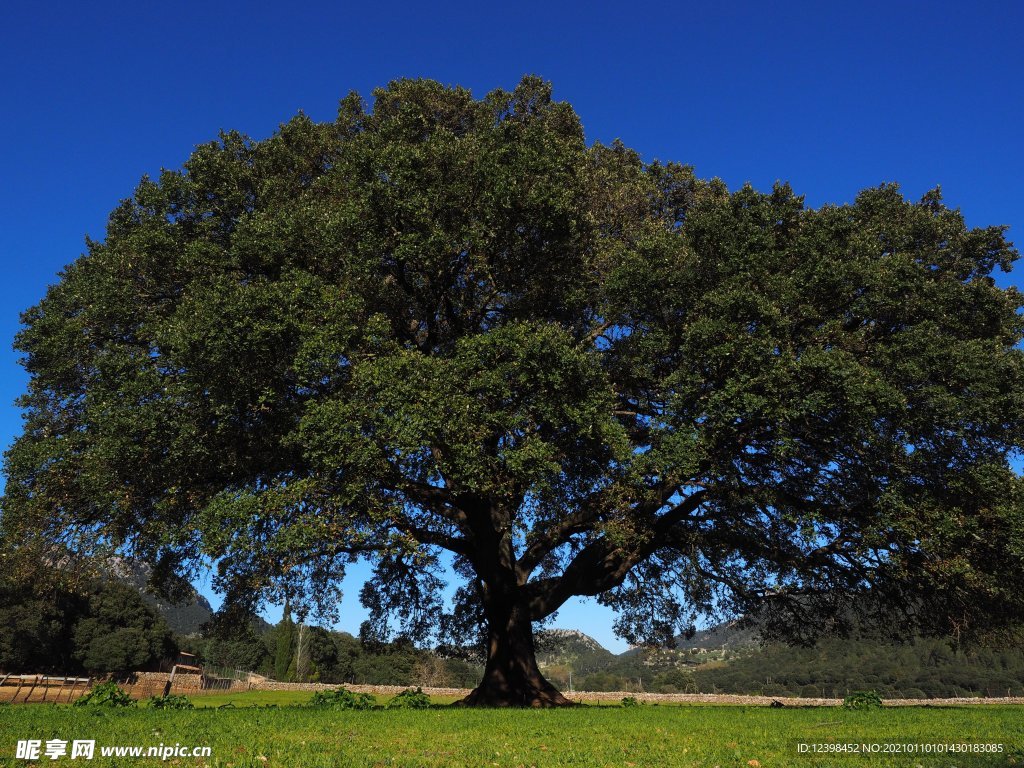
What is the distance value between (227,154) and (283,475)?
445 inches

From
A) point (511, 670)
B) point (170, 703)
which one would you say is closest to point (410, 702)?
point (511, 670)

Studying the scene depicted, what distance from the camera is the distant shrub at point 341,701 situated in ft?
55.3

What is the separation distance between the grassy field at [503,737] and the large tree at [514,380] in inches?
166

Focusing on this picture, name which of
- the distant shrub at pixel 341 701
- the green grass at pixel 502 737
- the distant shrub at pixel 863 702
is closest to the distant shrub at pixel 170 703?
the green grass at pixel 502 737

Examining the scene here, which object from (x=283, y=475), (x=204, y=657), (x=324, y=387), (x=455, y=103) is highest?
(x=455, y=103)

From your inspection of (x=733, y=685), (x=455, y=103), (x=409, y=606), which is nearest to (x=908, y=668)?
(x=733, y=685)

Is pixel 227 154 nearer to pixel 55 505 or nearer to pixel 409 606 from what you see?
pixel 55 505

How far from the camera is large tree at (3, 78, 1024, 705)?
15688 mm

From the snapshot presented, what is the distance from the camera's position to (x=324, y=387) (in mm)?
16719

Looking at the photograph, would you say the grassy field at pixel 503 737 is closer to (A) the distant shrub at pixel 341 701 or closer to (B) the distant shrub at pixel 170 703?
(B) the distant shrub at pixel 170 703

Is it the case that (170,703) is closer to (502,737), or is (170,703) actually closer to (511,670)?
(511,670)

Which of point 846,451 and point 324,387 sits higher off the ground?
point 324,387

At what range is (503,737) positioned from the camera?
34.4 feet

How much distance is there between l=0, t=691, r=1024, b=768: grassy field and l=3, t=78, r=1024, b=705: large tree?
4.23 meters
